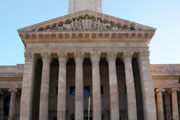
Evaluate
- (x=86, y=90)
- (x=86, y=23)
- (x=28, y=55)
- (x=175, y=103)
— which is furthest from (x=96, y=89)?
(x=175, y=103)

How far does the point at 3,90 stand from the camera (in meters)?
38.4

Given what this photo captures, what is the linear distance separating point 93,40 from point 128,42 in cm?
474

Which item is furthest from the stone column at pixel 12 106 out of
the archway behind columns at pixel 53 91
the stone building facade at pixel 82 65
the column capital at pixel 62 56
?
the column capital at pixel 62 56

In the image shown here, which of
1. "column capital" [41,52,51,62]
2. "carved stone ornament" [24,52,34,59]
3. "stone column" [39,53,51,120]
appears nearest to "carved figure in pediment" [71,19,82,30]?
"column capital" [41,52,51,62]

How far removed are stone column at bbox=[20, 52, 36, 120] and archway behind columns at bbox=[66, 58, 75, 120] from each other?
7.09 m

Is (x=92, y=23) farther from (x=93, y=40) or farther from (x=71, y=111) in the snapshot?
(x=71, y=111)

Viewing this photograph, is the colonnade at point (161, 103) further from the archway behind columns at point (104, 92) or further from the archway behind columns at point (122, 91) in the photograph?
the archway behind columns at point (104, 92)

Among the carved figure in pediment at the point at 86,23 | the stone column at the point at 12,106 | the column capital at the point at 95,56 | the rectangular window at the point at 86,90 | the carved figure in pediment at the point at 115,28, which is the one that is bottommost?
the stone column at the point at 12,106

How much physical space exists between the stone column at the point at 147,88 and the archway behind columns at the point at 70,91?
36.0 ft

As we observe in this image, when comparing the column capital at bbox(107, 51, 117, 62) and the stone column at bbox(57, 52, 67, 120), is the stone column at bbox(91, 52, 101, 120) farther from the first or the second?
the stone column at bbox(57, 52, 67, 120)

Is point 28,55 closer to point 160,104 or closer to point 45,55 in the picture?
point 45,55

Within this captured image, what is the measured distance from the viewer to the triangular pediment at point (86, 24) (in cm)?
3353

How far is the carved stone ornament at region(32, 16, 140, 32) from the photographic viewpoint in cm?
3350

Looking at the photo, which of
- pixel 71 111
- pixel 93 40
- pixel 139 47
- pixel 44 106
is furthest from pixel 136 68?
pixel 44 106
